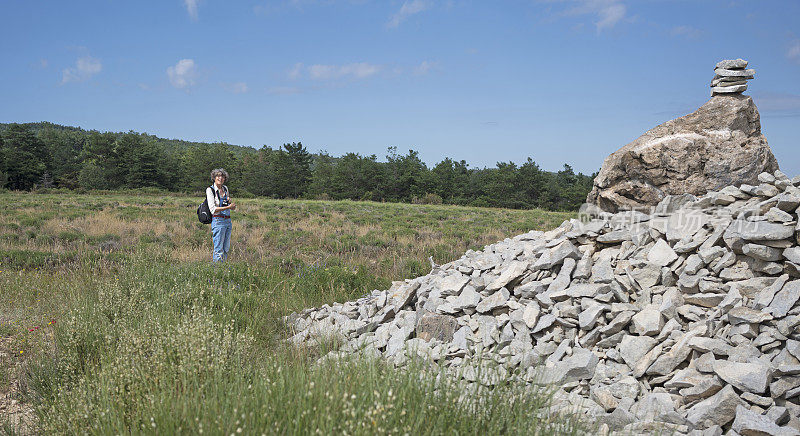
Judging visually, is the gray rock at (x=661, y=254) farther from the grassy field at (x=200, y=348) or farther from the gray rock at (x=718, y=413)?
the grassy field at (x=200, y=348)

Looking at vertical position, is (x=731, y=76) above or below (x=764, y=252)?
above

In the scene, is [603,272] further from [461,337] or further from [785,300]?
[461,337]

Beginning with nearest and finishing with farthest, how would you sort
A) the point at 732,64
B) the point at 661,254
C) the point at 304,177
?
the point at 661,254 → the point at 732,64 → the point at 304,177

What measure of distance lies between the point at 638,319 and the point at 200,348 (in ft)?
12.8

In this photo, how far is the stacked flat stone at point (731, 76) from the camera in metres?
6.39

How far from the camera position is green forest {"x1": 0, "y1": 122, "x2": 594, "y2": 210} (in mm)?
55719

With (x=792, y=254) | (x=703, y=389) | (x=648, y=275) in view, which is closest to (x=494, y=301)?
(x=648, y=275)

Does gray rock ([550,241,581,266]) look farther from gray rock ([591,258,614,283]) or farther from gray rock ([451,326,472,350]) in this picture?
gray rock ([451,326,472,350])

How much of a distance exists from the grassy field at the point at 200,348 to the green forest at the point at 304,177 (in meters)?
42.2

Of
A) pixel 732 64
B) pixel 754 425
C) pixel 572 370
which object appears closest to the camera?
pixel 754 425

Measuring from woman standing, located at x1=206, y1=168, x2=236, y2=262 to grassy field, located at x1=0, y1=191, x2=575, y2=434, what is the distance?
651mm

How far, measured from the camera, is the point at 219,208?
8.34 meters

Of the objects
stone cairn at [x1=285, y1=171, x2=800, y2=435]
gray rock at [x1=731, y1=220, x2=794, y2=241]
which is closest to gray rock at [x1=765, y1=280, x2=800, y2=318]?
stone cairn at [x1=285, y1=171, x2=800, y2=435]

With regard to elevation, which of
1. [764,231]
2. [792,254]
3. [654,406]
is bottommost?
[654,406]
